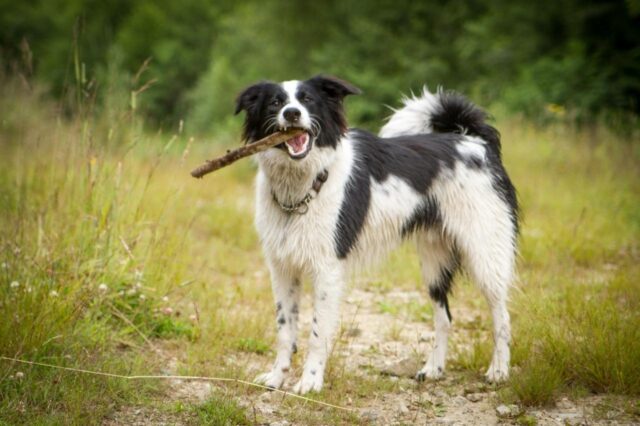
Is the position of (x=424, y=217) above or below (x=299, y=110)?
below

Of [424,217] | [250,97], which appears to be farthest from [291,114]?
[424,217]

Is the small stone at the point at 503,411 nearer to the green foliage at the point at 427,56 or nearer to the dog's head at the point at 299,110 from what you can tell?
the dog's head at the point at 299,110

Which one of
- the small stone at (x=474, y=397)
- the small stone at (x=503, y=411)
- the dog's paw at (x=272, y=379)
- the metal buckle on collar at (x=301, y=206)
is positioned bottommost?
the dog's paw at (x=272, y=379)

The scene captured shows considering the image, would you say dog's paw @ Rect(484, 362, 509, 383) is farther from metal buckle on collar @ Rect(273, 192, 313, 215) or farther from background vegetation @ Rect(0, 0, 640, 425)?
metal buckle on collar @ Rect(273, 192, 313, 215)

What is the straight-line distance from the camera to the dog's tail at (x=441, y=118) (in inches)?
182

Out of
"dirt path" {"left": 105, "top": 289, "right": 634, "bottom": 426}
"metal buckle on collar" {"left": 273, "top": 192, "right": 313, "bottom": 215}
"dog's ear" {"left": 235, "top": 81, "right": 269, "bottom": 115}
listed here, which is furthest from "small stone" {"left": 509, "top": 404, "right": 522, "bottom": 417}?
"dog's ear" {"left": 235, "top": 81, "right": 269, "bottom": 115}

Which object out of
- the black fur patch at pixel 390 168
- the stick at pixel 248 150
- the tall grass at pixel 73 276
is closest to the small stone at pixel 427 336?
the black fur patch at pixel 390 168

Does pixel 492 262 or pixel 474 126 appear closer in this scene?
pixel 492 262

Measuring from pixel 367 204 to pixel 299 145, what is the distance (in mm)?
636

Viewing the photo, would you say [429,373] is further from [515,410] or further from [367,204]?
[367,204]

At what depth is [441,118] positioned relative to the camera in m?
4.71

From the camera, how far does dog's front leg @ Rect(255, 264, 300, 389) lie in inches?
156

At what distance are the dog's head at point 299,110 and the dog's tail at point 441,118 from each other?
36.1 inches

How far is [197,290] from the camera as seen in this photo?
5289mm
